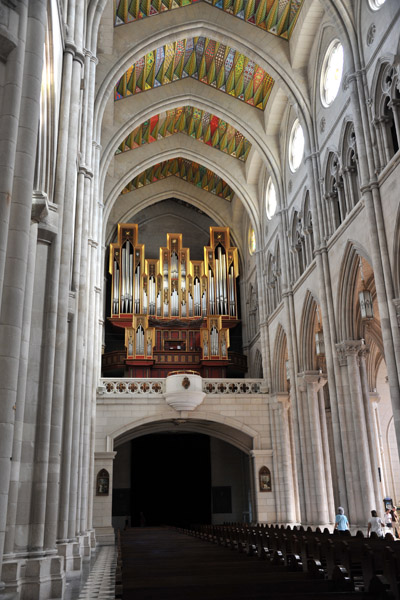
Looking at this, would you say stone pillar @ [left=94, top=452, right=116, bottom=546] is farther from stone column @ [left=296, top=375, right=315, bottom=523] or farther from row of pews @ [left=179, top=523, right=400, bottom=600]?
row of pews @ [left=179, top=523, right=400, bottom=600]

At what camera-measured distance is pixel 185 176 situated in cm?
2872

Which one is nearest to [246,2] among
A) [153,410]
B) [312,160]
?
[312,160]

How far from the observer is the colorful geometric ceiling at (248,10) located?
1831 cm

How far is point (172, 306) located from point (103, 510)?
10.0m

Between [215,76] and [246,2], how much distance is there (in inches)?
141

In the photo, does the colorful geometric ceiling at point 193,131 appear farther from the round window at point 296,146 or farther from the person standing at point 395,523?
the person standing at point 395,523

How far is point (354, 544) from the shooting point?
7473 mm

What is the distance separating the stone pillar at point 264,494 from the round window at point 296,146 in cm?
1042

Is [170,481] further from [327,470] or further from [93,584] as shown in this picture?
[93,584]

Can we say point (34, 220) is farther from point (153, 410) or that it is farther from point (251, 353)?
point (251, 353)

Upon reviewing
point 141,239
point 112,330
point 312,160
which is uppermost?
point 141,239

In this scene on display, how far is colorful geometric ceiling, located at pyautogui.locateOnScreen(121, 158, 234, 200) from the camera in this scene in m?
27.9

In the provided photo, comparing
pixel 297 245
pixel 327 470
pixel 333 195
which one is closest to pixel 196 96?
pixel 297 245

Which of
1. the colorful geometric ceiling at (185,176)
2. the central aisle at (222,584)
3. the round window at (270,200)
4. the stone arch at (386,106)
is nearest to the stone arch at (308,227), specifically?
the round window at (270,200)
